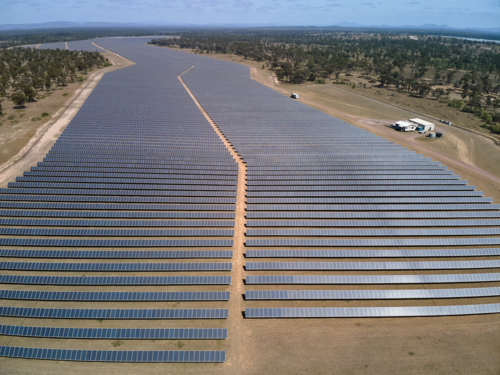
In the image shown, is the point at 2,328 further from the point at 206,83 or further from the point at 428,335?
the point at 206,83

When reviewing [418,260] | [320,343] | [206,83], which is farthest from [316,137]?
[206,83]

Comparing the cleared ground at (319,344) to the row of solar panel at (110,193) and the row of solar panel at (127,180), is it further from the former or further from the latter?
the row of solar panel at (127,180)

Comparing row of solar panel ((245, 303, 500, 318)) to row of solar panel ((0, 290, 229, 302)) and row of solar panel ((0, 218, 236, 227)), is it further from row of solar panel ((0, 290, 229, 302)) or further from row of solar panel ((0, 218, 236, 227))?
row of solar panel ((0, 218, 236, 227))

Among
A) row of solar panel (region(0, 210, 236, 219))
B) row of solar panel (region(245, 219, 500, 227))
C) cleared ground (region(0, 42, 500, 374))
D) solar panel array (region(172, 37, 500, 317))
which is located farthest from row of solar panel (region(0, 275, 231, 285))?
row of solar panel (region(245, 219, 500, 227))

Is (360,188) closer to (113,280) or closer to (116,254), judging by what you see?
(116,254)

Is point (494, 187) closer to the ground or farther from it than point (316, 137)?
closer to the ground

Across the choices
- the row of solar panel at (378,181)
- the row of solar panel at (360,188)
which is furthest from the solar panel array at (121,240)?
the row of solar panel at (378,181)
